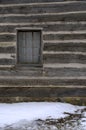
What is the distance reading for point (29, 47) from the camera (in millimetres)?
9984

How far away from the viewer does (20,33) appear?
9.99m

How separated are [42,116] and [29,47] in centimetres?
233

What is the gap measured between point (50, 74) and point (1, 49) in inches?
58.2

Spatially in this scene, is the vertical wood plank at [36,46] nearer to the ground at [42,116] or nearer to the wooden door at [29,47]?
the wooden door at [29,47]

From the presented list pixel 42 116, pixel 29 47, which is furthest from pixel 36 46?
pixel 42 116

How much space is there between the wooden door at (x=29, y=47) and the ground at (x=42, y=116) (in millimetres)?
1219

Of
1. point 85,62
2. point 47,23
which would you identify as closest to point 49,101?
point 85,62

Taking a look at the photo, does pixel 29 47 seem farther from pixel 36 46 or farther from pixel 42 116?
pixel 42 116

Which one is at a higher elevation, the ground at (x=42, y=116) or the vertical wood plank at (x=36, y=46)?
the vertical wood plank at (x=36, y=46)

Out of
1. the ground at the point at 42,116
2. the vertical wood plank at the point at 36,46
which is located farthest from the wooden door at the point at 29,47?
the ground at the point at 42,116

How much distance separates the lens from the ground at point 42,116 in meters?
7.61

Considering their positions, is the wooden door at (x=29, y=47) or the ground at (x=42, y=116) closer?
the ground at (x=42, y=116)

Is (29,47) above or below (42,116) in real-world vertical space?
above

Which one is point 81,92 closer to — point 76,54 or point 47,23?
point 76,54
